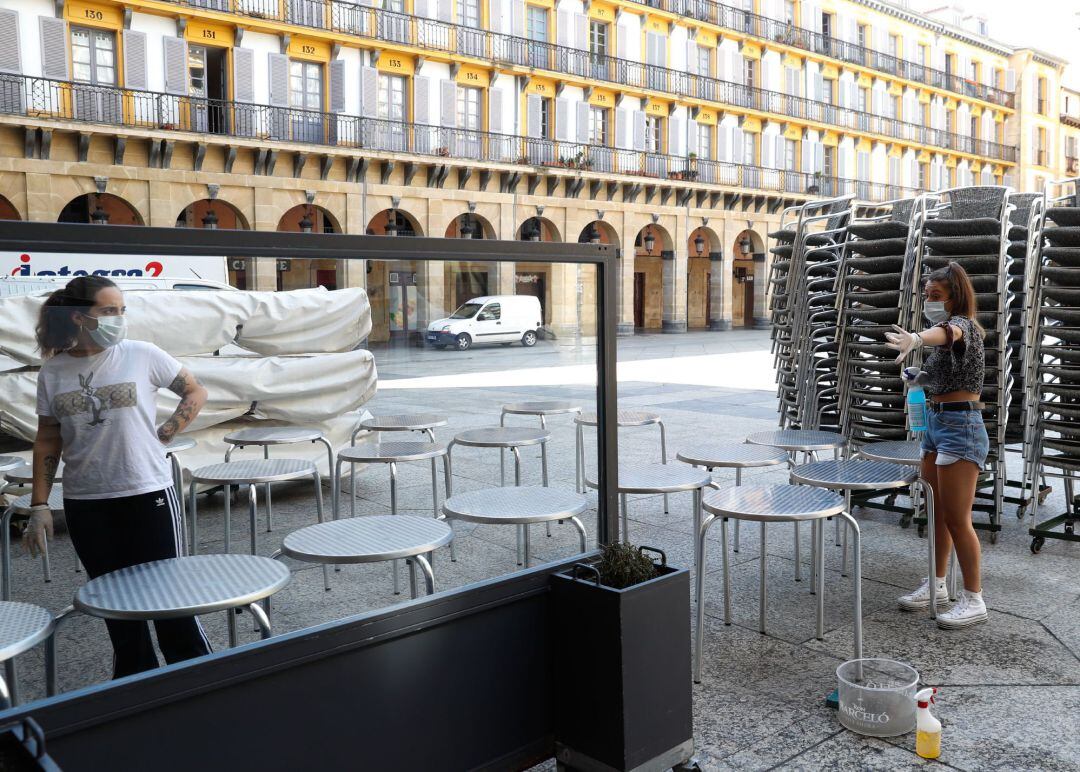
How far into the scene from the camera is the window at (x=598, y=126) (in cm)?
3294

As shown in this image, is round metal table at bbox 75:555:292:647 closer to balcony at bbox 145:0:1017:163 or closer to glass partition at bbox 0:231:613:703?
glass partition at bbox 0:231:613:703

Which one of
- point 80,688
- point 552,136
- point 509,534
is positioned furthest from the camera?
point 552,136

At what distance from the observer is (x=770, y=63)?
38.7 meters

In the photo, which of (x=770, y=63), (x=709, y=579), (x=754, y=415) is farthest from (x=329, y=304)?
(x=770, y=63)

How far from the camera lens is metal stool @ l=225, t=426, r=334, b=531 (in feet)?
11.4

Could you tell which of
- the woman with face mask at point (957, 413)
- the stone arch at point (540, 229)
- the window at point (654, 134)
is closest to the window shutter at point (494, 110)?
the stone arch at point (540, 229)

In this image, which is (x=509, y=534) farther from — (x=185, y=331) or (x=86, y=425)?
(x=185, y=331)

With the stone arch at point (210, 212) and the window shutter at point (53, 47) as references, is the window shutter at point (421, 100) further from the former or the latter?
the window shutter at point (53, 47)

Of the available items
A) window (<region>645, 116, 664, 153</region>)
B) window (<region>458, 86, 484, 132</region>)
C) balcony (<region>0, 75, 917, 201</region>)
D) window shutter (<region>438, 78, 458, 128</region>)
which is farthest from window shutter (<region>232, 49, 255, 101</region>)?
window (<region>645, 116, 664, 153</region>)

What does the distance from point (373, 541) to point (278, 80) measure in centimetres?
2538

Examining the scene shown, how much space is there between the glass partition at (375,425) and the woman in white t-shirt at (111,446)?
4 centimetres

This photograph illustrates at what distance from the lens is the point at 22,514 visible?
2.98m

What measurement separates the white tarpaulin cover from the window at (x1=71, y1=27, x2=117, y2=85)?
22045mm

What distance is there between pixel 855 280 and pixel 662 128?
30.4m
